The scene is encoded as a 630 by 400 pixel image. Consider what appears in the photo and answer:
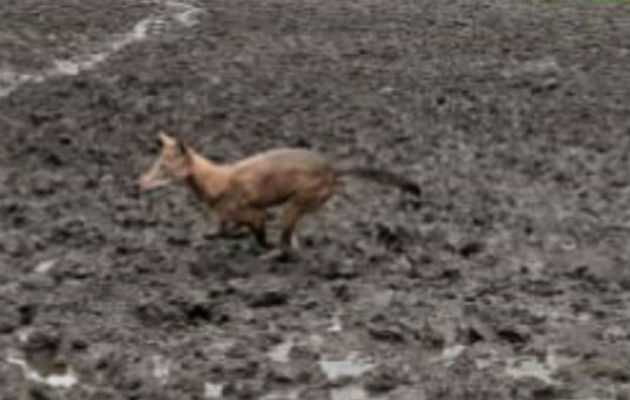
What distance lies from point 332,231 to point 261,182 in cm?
134

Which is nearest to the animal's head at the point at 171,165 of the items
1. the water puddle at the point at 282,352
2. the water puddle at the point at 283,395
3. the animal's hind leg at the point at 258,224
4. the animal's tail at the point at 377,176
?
the animal's hind leg at the point at 258,224

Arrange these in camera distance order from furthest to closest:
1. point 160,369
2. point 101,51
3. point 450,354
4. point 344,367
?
point 101,51
point 450,354
point 344,367
point 160,369

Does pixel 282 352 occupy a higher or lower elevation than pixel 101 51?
higher

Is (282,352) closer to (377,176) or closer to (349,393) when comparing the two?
(349,393)

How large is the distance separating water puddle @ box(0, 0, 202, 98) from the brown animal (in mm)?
8738

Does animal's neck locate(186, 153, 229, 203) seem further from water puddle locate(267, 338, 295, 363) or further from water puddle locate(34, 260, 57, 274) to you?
water puddle locate(267, 338, 295, 363)

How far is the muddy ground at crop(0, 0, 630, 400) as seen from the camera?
36.2ft

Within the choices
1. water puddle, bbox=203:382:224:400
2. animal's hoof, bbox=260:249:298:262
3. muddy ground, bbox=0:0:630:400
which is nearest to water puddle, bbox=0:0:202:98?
muddy ground, bbox=0:0:630:400

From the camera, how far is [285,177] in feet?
44.5

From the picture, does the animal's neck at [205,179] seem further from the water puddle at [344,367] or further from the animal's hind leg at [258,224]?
the water puddle at [344,367]

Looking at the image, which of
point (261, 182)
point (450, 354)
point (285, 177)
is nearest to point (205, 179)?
point (261, 182)

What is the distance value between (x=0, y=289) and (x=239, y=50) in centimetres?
1425

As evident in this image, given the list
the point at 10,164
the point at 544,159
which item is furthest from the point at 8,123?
the point at 544,159

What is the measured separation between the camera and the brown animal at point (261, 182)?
44.7 ft
